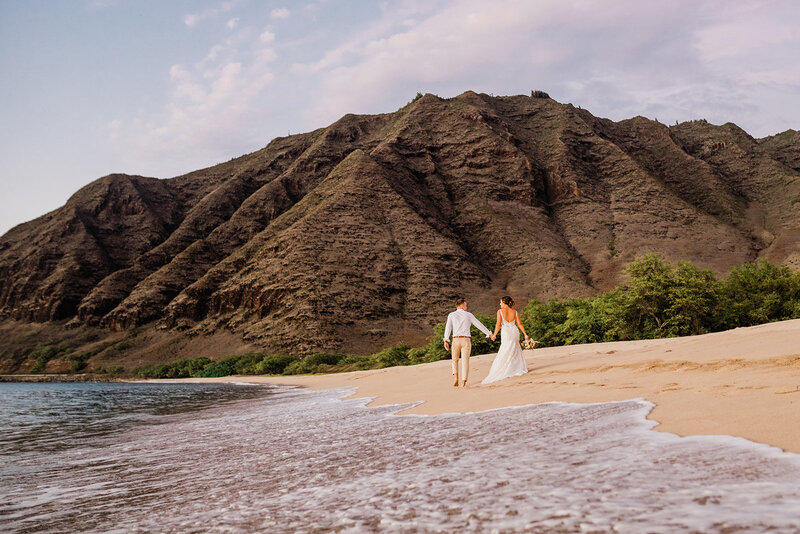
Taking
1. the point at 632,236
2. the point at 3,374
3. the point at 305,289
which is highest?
the point at 632,236

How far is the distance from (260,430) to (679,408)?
22.2ft

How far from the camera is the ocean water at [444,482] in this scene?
244cm

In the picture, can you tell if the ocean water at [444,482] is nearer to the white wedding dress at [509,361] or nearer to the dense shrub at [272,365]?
the white wedding dress at [509,361]

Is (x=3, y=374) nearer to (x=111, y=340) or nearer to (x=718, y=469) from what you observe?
(x=111, y=340)

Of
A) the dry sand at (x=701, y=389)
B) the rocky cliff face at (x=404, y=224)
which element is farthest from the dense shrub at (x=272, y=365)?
the dry sand at (x=701, y=389)

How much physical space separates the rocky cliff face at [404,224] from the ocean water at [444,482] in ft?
241

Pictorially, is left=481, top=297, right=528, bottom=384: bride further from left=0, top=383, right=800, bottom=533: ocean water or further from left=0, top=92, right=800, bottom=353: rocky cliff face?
left=0, top=92, right=800, bottom=353: rocky cliff face

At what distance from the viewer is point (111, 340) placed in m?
109

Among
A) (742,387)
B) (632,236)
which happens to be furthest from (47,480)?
(632,236)

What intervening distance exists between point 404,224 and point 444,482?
98.6 m

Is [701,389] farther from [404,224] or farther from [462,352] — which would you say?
[404,224]

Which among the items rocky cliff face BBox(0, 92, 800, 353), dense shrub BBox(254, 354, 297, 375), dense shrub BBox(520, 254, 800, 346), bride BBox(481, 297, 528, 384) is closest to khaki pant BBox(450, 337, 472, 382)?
bride BBox(481, 297, 528, 384)

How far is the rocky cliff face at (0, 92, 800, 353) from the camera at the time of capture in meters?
91.2

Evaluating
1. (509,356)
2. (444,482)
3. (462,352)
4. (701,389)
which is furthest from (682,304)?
(444,482)
